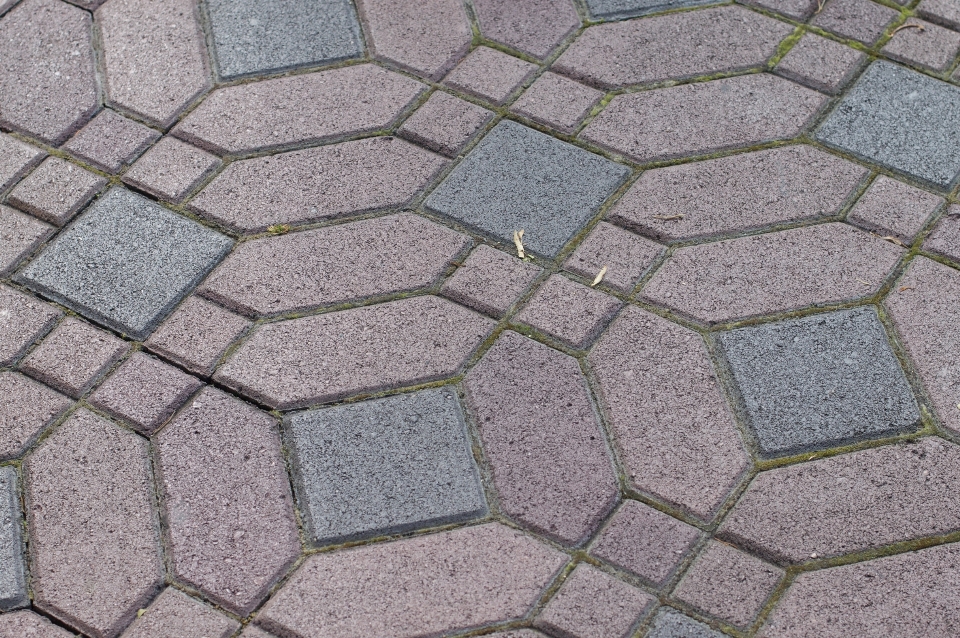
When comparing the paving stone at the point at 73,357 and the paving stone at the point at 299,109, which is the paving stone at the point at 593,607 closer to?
the paving stone at the point at 73,357

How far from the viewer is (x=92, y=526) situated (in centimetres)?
213

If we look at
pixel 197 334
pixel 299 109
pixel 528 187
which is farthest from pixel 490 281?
pixel 299 109

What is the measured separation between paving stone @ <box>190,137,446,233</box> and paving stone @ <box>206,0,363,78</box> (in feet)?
1.13

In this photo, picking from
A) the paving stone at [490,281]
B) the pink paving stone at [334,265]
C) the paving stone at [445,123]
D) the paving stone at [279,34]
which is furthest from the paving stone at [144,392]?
the paving stone at [279,34]

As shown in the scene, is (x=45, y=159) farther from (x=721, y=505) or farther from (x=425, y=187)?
(x=721, y=505)

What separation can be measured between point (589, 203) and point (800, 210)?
0.48 m

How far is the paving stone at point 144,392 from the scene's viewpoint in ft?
7.48

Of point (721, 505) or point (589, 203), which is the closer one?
point (721, 505)

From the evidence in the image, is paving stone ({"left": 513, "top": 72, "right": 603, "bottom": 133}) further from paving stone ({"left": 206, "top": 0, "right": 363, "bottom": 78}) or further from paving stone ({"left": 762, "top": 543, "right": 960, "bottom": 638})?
paving stone ({"left": 762, "top": 543, "right": 960, "bottom": 638})

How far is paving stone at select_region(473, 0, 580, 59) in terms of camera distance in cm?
300

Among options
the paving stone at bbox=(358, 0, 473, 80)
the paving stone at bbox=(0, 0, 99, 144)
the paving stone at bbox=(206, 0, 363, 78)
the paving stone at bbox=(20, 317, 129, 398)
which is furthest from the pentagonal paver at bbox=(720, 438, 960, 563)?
the paving stone at bbox=(0, 0, 99, 144)

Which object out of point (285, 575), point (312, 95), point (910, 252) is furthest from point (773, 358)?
point (312, 95)

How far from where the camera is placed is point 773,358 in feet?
7.66

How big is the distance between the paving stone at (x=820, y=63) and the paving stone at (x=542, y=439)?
111cm
